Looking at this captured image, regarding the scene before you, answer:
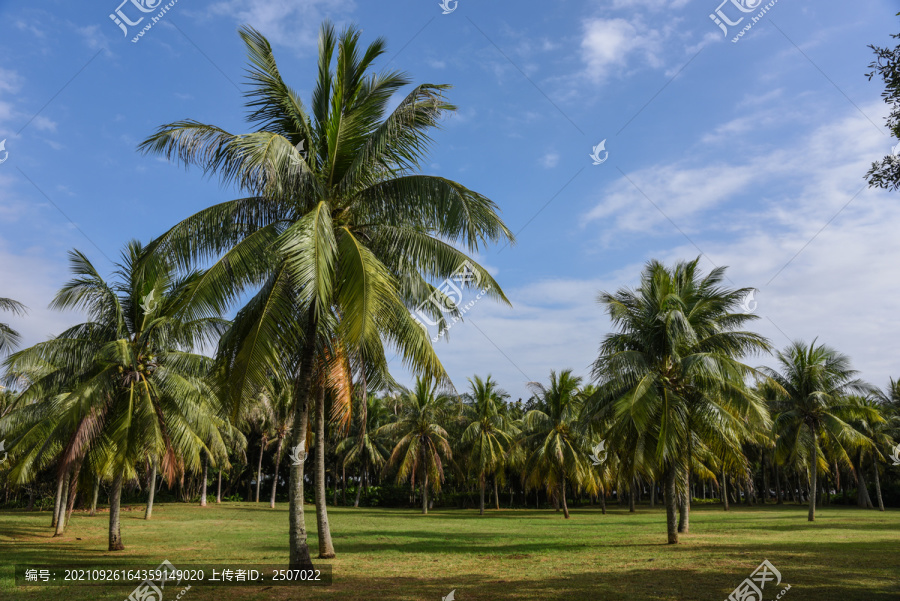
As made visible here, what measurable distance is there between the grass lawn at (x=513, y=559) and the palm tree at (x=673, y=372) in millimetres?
3034

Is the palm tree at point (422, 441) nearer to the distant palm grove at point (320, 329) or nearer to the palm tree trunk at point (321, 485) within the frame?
the distant palm grove at point (320, 329)

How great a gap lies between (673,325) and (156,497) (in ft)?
167

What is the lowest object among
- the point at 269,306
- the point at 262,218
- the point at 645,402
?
the point at 645,402

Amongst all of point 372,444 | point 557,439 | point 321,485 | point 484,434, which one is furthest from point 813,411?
point 372,444

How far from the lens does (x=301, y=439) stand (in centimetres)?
1145

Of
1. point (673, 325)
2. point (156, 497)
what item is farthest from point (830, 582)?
point (156, 497)

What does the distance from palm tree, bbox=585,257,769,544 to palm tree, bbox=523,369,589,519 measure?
52.5 ft

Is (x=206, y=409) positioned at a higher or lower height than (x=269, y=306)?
lower

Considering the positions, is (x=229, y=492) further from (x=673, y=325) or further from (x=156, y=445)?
(x=673, y=325)

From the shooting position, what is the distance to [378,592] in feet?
33.1
